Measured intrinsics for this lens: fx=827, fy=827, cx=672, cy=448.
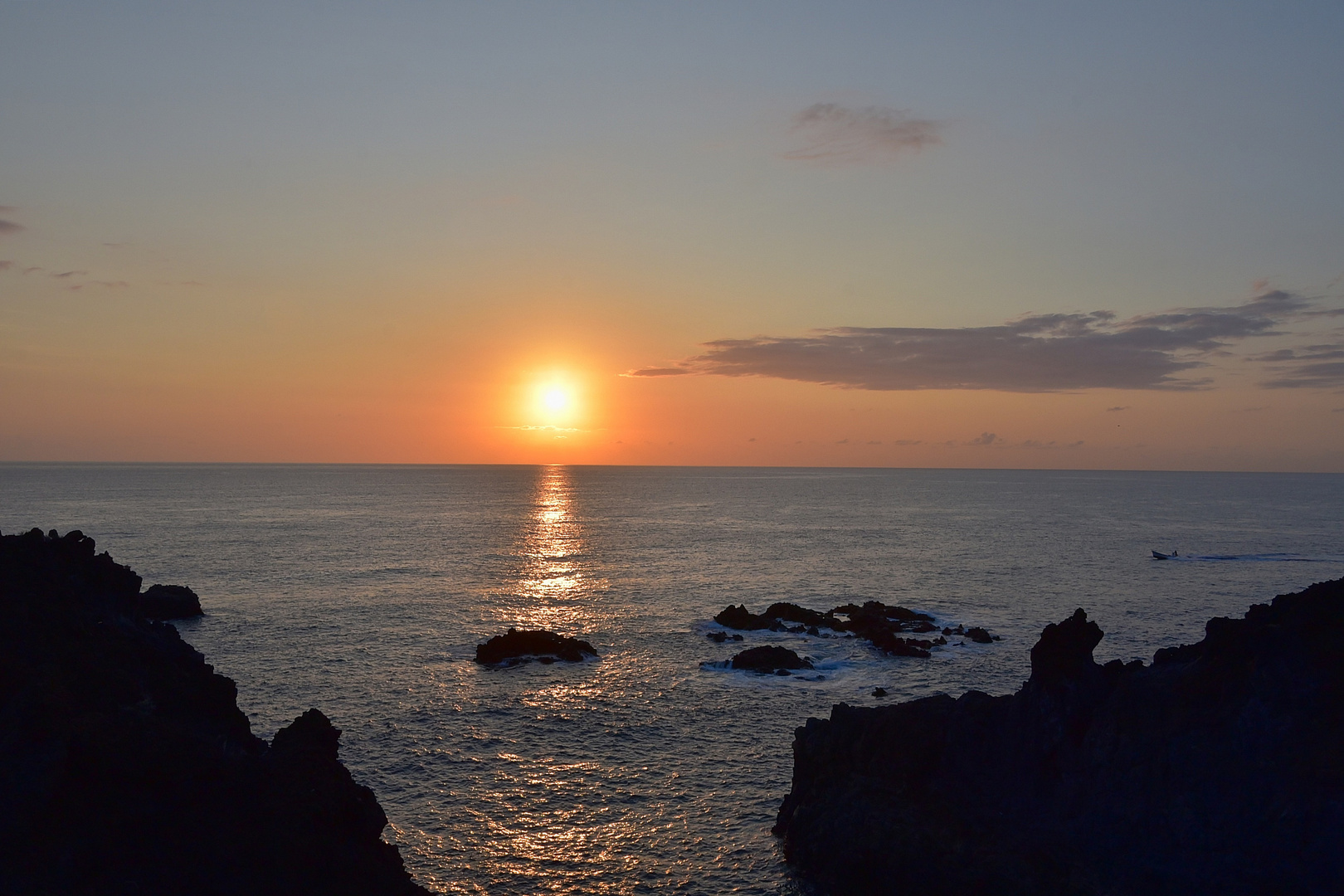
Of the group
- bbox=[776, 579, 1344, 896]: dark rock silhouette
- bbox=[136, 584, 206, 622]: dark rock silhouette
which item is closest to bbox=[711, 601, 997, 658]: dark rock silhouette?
bbox=[776, 579, 1344, 896]: dark rock silhouette

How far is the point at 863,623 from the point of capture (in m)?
69.6

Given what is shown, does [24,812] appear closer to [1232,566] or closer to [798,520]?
[1232,566]

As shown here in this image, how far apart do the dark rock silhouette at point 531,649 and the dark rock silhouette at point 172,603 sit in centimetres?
2815

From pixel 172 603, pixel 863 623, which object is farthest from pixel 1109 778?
pixel 172 603

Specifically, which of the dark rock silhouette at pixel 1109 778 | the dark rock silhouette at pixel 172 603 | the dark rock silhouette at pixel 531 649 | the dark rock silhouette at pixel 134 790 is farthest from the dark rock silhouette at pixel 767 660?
the dark rock silhouette at pixel 172 603

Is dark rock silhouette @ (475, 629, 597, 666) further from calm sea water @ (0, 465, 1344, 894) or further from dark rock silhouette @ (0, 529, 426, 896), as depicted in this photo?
dark rock silhouette @ (0, 529, 426, 896)

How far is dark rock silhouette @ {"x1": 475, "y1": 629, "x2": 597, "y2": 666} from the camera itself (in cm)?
5928

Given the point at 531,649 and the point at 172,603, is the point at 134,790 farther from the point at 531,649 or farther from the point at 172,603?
the point at 172,603

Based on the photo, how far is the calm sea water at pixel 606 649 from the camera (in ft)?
108

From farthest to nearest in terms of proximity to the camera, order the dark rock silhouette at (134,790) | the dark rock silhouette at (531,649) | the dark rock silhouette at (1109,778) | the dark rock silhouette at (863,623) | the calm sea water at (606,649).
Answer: the dark rock silhouette at (863,623) → the dark rock silhouette at (531,649) → the calm sea water at (606,649) → the dark rock silhouette at (1109,778) → the dark rock silhouette at (134,790)

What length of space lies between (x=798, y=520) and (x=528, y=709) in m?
148

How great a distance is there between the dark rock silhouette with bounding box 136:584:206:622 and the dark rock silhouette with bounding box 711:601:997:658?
150ft

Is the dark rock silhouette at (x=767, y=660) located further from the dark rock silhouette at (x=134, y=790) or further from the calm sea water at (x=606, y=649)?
the dark rock silhouette at (x=134, y=790)

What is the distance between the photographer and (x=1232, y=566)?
10856 cm
